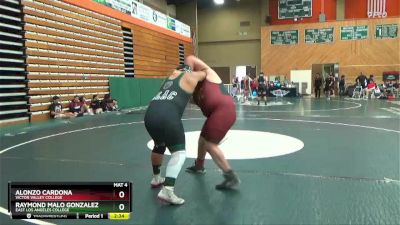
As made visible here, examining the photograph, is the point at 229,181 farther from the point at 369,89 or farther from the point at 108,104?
the point at 369,89

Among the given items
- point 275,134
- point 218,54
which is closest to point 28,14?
point 275,134

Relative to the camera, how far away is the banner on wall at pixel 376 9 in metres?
23.5

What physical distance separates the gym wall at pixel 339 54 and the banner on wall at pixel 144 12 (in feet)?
22.0

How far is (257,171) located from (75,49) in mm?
10227

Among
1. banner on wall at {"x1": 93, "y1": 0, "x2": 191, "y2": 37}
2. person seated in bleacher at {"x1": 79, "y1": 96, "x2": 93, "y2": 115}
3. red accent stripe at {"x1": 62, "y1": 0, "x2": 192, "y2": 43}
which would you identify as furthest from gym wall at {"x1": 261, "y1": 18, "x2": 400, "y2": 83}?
person seated in bleacher at {"x1": 79, "y1": 96, "x2": 93, "y2": 115}

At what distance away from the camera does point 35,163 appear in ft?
16.0

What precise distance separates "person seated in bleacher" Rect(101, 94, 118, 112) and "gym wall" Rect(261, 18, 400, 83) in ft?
47.8

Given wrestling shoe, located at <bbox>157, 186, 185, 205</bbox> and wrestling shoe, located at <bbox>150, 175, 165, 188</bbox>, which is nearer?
wrestling shoe, located at <bbox>157, 186, 185, 205</bbox>

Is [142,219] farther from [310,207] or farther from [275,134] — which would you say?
[275,134]

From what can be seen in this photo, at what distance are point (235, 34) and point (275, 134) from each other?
70.5 feet

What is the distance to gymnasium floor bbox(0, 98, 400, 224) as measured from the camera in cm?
296
